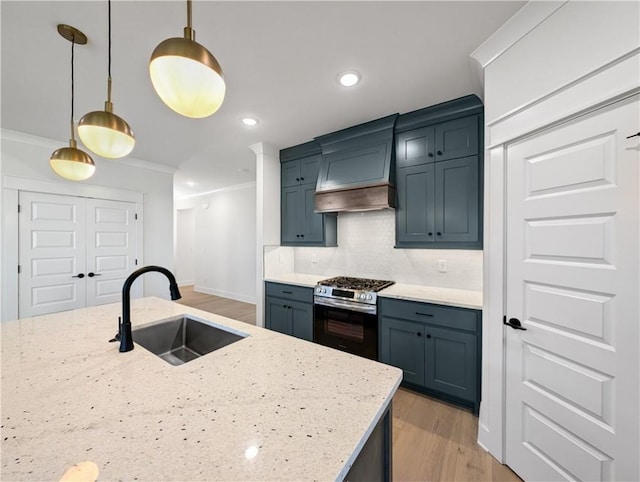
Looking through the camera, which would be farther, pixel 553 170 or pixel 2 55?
pixel 2 55

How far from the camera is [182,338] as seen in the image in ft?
5.38

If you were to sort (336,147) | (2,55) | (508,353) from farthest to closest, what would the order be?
(336,147)
(2,55)
(508,353)

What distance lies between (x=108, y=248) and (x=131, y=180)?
3.54 feet

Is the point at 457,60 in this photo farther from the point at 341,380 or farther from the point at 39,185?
the point at 39,185

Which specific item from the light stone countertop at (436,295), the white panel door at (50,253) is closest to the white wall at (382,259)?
the light stone countertop at (436,295)

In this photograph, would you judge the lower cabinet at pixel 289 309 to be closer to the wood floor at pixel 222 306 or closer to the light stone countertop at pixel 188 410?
the wood floor at pixel 222 306

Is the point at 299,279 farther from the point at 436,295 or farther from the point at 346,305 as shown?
the point at 436,295

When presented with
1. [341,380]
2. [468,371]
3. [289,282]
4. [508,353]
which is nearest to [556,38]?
[508,353]

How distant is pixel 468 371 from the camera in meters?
1.99

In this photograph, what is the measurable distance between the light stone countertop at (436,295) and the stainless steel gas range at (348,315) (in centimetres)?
15

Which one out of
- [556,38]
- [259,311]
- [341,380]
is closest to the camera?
[341,380]

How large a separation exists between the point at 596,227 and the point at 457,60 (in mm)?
1344

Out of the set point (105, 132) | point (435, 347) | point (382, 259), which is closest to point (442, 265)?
point (382, 259)

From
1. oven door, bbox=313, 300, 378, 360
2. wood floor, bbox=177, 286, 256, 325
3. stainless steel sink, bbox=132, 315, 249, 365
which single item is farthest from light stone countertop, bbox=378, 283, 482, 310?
wood floor, bbox=177, 286, 256, 325
